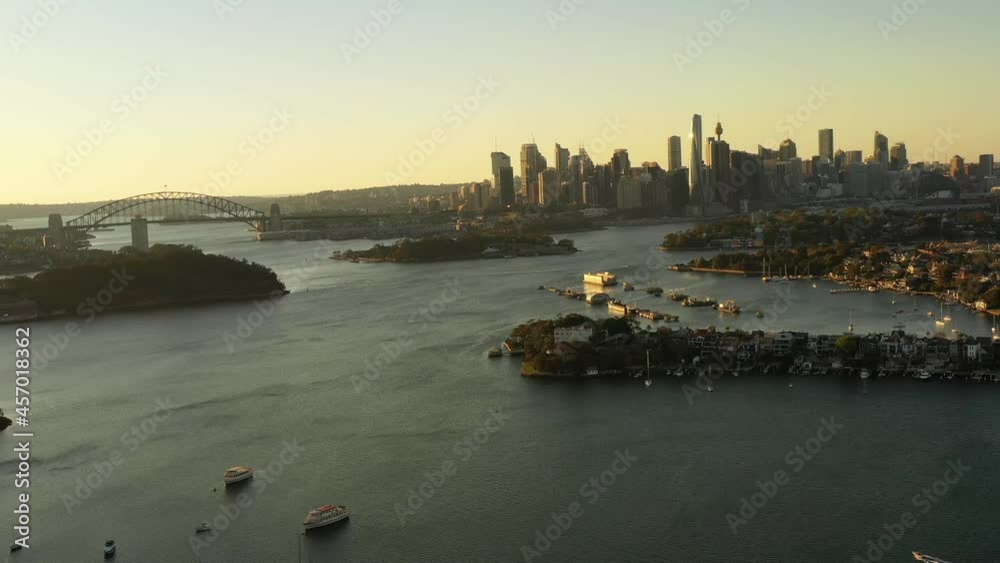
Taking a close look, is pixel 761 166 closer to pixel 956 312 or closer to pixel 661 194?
pixel 661 194

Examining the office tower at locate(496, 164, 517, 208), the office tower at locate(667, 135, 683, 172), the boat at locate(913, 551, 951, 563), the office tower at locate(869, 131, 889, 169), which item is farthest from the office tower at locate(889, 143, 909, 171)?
the boat at locate(913, 551, 951, 563)

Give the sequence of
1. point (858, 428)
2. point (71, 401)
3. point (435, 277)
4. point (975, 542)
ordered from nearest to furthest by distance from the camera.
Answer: point (975, 542) → point (858, 428) → point (71, 401) → point (435, 277)

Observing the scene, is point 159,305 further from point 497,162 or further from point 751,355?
point 497,162

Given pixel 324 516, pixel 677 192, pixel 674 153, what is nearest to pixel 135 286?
pixel 324 516

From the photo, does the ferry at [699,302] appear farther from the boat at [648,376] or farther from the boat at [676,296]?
the boat at [648,376]

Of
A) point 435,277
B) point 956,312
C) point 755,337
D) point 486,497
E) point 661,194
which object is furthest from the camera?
point 661,194

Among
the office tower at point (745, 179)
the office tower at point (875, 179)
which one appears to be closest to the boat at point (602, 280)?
the office tower at point (745, 179)

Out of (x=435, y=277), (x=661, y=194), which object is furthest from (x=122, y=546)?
(x=661, y=194)
